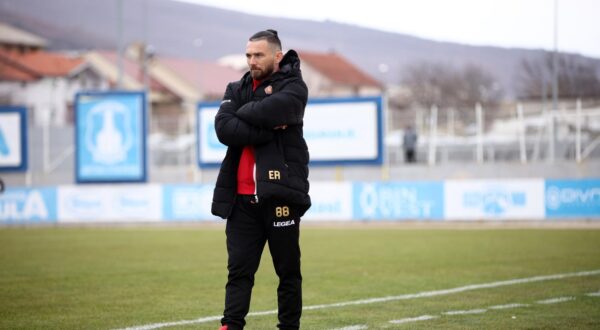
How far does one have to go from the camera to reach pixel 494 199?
85.4ft

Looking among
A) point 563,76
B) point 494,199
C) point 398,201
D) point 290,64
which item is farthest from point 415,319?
point 563,76

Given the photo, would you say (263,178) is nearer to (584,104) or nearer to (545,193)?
(545,193)

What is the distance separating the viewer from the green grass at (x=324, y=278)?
30.7 ft

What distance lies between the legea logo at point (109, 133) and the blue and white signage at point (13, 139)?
2617mm

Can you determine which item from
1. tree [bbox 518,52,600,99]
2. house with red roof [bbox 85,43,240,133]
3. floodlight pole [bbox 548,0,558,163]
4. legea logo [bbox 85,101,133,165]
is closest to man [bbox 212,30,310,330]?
legea logo [bbox 85,101,133,165]

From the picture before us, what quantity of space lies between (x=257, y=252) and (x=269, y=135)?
87cm

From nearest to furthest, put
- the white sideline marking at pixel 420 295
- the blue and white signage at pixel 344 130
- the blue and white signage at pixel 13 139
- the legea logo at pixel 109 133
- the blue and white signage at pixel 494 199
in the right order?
the white sideline marking at pixel 420 295
the blue and white signage at pixel 494 199
the blue and white signage at pixel 344 130
the legea logo at pixel 109 133
the blue and white signage at pixel 13 139

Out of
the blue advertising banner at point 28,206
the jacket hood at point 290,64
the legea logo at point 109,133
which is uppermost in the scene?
the legea logo at point 109,133

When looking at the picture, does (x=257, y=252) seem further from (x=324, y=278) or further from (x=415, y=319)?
(x=324, y=278)

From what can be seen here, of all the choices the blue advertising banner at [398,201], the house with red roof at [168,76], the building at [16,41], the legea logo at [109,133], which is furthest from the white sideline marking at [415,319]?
the building at [16,41]

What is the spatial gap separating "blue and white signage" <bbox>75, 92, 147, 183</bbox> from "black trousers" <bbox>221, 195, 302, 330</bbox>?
2393 cm

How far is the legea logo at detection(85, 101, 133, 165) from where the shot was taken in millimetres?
31266

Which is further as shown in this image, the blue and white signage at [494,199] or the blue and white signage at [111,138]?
the blue and white signage at [111,138]

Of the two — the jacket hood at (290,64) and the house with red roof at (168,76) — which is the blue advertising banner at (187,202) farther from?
the house with red roof at (168,76)
